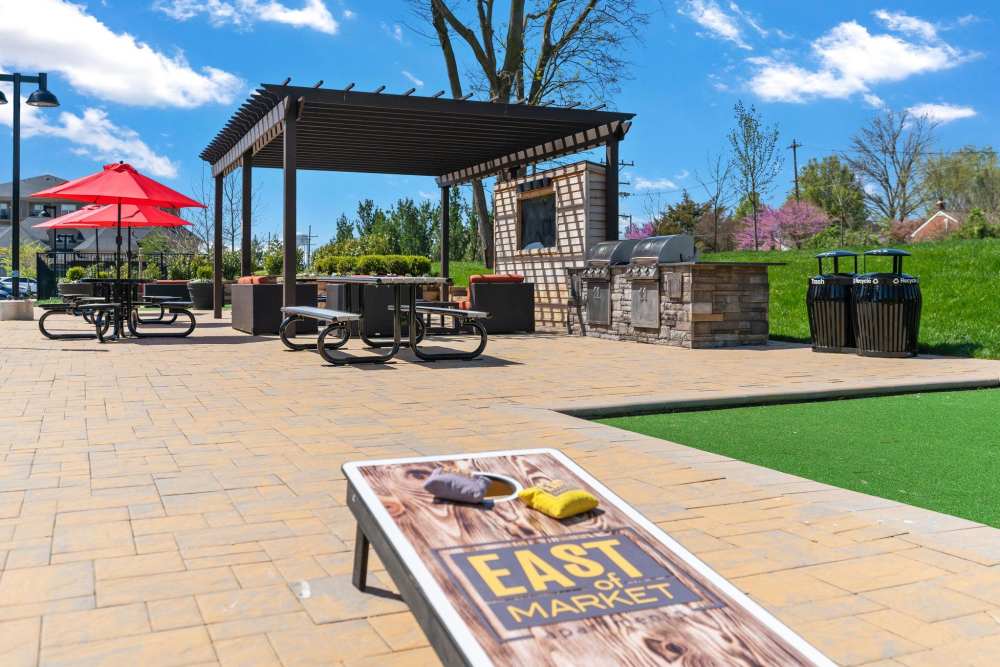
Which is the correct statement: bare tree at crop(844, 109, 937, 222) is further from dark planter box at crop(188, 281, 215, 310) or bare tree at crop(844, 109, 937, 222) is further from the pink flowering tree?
dark planter box at crop(188, 281, 215, 310)

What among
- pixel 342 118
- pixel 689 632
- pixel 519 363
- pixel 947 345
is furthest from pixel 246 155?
pixel 689 632

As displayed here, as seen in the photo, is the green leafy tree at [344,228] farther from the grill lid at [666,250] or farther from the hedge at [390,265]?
the grill lid at [666,250]

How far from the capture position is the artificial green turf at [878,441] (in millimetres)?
3891

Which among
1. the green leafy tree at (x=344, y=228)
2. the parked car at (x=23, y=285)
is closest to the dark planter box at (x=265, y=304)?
the parked car at (x=23, y=285)

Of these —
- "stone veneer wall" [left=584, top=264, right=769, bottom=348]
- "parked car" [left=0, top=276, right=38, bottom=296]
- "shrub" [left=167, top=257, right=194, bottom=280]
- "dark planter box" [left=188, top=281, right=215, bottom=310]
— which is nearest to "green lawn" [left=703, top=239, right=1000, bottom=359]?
"stone veneer wall" [left=584, top=264, right=769, bottom=348]

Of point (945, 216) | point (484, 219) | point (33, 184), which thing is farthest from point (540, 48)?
point (33, 184)

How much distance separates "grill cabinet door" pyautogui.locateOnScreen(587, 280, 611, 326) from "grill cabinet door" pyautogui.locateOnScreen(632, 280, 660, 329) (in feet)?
2.29

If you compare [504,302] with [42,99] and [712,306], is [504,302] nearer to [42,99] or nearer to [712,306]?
[712,306]

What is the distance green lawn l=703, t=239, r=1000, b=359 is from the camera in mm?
10680

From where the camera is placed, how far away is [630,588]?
1891 millimetres

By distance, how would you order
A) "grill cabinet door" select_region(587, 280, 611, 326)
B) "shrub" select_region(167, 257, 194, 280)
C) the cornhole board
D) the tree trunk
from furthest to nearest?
"shrub" select_region(167, 257, 194, 280) → the tree trunk → "grill cabinet door" select_region(587, 280, 611, 326) → the cornhole board

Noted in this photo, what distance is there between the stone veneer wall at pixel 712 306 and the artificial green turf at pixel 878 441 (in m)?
4.08

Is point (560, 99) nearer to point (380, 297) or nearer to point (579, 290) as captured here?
point (579, 290)

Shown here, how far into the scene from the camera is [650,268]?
451 inches
